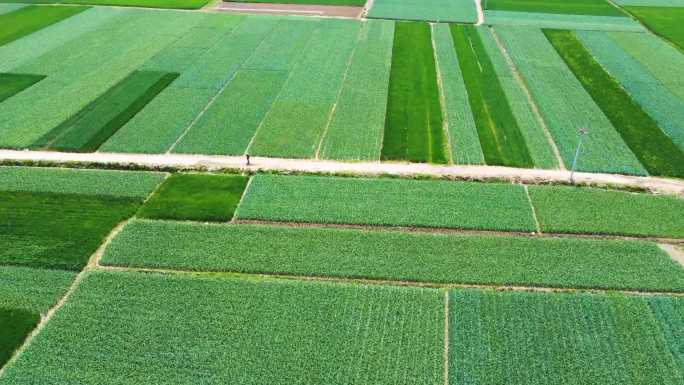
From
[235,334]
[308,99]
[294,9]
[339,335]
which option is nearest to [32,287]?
[235,334]

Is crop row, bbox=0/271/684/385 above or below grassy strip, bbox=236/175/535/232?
below

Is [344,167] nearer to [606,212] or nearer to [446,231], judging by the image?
[446,231]

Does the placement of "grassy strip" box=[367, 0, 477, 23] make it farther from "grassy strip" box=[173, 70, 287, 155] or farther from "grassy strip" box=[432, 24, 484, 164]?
"grassy strip" box=[173, 70, 287, 155]

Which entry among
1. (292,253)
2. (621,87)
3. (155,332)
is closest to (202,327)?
(155,332)

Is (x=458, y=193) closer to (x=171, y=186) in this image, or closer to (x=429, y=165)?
(x=429, y=165)

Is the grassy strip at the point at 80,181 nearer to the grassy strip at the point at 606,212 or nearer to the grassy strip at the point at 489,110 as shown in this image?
the grassy strip at the point at 489,110

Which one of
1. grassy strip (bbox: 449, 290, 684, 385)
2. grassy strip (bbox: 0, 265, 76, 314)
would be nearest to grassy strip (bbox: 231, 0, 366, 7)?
grassy strip (bbox: 0, 265, 76, 314)

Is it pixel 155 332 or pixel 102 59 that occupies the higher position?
pixel 102 59
